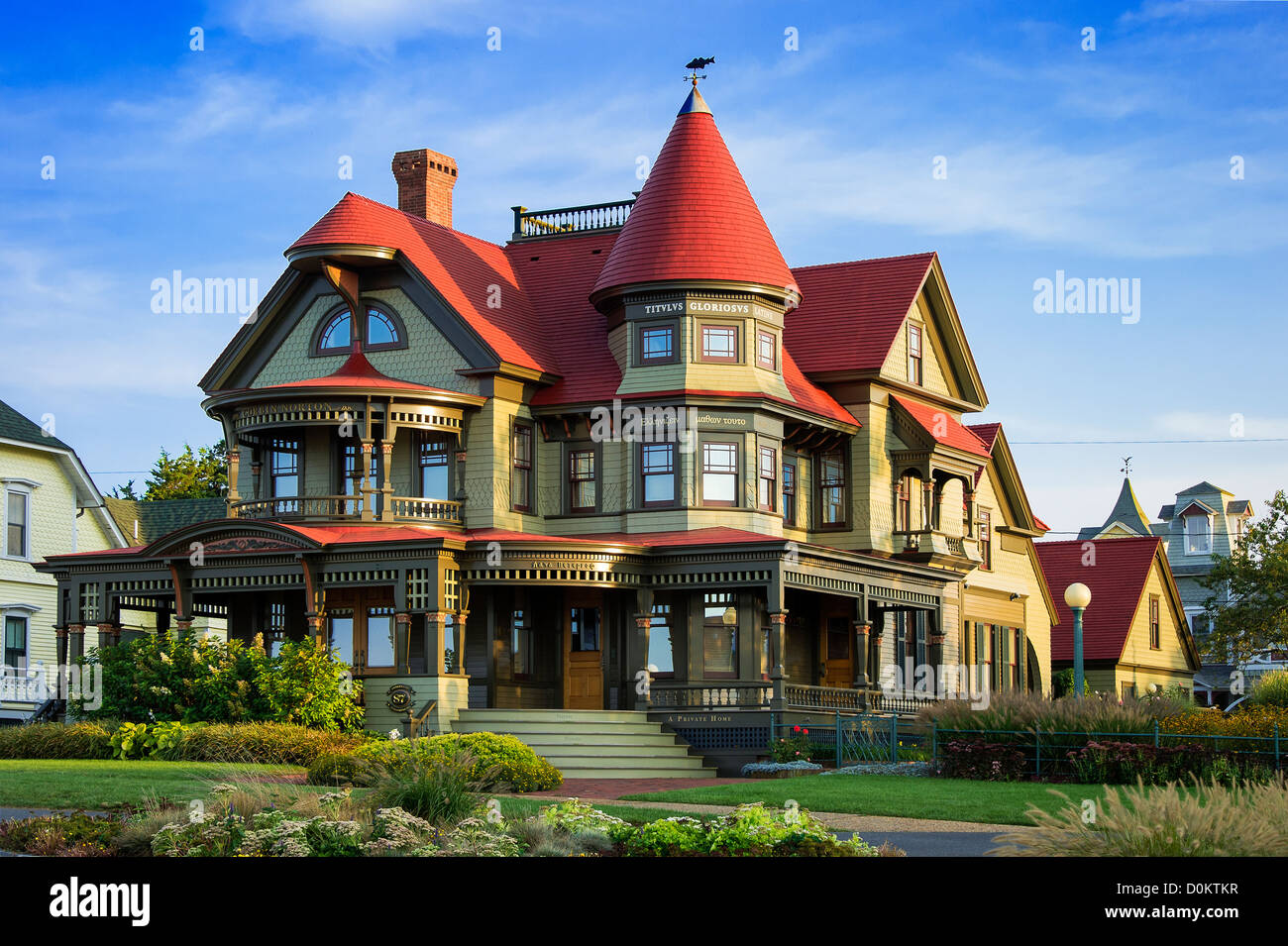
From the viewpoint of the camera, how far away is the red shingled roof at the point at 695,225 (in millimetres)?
39031

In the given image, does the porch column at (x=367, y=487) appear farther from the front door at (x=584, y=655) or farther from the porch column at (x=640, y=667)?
the porch column at (x=640, y=667)

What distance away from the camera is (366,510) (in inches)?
1469

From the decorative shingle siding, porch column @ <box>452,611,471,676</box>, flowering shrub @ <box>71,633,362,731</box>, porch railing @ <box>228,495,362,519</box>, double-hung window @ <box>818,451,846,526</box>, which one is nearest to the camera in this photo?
flowering shrub @ <box>71,633,362,731</box>

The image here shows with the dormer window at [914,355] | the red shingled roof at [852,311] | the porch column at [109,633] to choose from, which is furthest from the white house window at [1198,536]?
the porch column at [109,633]

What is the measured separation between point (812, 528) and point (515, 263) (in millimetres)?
10618

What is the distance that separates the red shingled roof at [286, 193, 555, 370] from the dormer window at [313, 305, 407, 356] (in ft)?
5.20

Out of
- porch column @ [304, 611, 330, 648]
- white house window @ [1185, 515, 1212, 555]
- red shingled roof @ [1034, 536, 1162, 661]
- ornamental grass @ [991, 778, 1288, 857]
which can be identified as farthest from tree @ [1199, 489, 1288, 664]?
ornamental grass @ [991, 778, 1288, 857]

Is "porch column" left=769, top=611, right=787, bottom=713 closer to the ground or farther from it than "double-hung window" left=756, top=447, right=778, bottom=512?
closer to the ground

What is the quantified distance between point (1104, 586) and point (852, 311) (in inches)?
725

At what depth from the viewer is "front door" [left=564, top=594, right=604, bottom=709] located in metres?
38.3

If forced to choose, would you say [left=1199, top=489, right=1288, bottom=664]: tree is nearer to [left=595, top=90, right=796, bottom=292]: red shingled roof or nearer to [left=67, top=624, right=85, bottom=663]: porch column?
[left=595, top=90, right=796, bottom=292]: red shingled roof

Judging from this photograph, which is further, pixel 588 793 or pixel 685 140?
pixel 685 140
